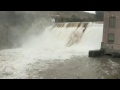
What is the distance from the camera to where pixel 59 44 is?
25688mm

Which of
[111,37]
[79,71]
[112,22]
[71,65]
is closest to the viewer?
[79,71]

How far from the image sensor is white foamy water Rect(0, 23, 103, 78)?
1775 cm

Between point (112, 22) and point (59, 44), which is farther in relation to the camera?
point (59, 44)

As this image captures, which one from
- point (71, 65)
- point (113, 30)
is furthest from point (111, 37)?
point (71, 65)

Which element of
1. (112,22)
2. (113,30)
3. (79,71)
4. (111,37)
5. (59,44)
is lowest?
(79,71)

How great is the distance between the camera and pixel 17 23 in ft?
96.2

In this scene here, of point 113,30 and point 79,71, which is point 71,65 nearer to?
point 79,71

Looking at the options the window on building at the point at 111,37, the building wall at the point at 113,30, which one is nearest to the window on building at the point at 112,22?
the building wall at the point at 113,30

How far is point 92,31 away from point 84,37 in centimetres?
119

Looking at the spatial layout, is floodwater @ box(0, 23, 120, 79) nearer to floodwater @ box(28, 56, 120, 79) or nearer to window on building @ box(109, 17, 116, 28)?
floodwater @ box(28, 56, 120, 79)

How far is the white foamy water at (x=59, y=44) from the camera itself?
17750 mm

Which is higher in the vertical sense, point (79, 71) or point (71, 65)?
point (71, 65)
